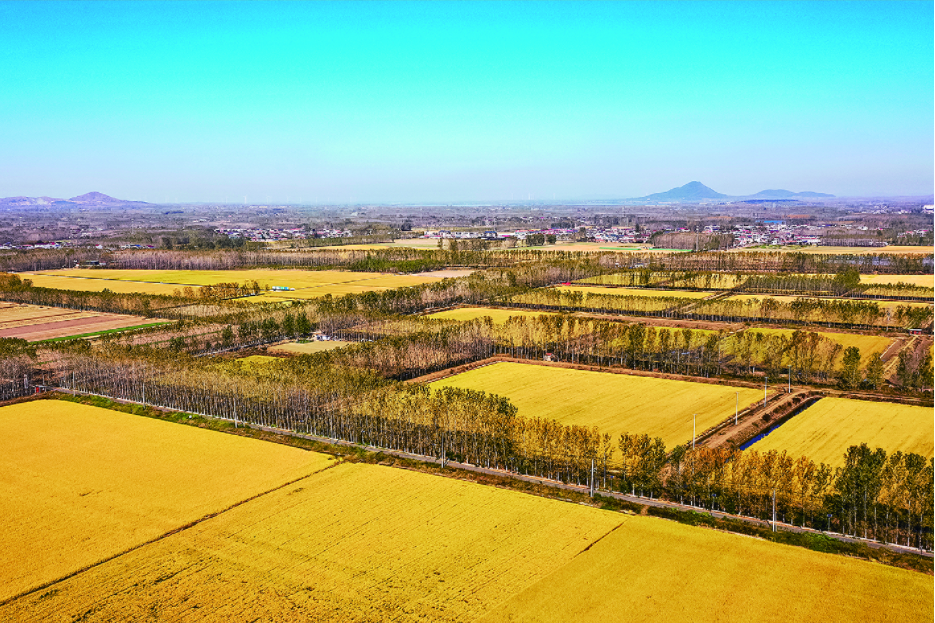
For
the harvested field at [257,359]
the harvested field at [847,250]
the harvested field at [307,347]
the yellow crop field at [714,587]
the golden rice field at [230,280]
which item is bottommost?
the yellow crop field at [714,587]

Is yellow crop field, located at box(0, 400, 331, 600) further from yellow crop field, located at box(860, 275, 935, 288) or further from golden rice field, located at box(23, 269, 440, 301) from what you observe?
yellow crop field, located at box(860, 275, 935, 288)

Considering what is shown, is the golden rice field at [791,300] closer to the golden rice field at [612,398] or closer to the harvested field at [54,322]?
the golden rice field at [612,398]

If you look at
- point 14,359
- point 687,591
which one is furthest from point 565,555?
point 14,359

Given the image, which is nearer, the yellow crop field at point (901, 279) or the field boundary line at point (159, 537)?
the field boundary line at point (159, 537)

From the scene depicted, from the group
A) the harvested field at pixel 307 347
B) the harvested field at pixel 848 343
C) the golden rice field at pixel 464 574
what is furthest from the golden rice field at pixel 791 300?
the golden rice field at pixel 464 574

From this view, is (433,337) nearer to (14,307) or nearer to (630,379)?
(630,379)

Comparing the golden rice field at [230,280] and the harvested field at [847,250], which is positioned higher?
the harvested field at [847,250]
